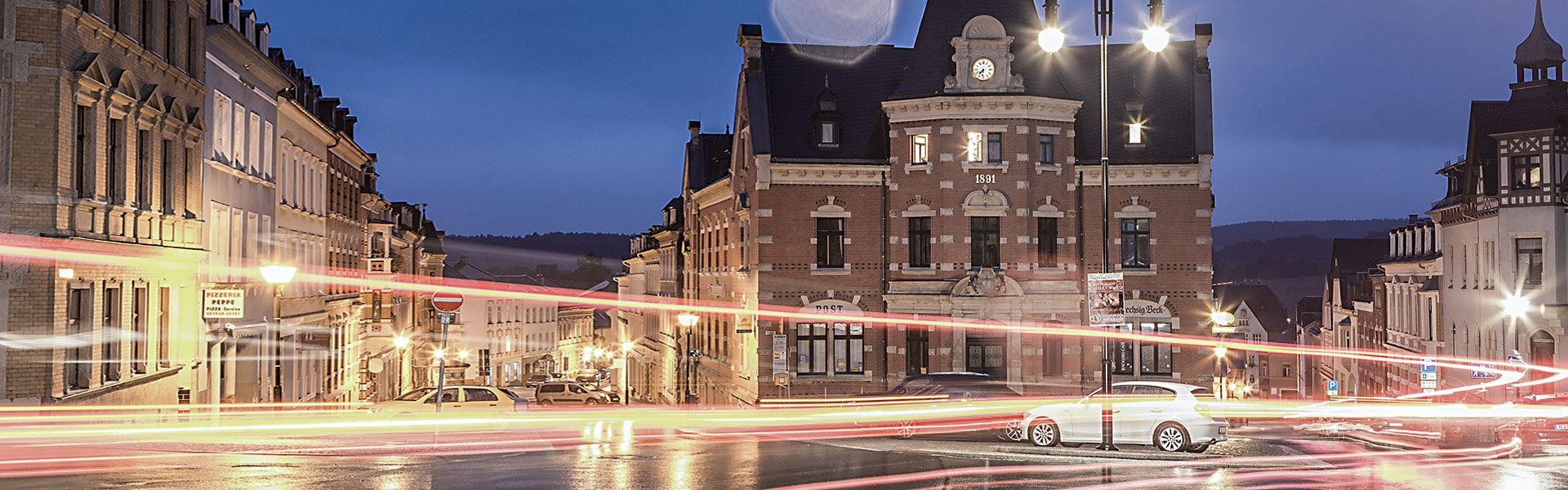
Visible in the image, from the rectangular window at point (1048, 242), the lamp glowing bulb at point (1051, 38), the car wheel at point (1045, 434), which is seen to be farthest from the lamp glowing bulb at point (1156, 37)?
the rectangular window at point (1048, 242)

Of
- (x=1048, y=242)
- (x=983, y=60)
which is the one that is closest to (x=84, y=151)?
(x=983, y=60)

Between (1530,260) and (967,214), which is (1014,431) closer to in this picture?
(967,214)

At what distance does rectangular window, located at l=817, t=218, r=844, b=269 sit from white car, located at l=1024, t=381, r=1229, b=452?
17866 millimetres

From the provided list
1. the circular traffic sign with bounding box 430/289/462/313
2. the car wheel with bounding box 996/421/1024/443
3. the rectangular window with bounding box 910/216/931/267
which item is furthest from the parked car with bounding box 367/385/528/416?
the rectangular window with bounding box 910/216/931/267

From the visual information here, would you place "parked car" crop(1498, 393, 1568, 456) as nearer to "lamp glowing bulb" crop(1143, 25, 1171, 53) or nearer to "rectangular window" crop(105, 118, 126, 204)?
"lamp glowing bulb" crop(1143, 25, 1171, 53)

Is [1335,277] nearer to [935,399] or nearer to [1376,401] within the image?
[1376,401]

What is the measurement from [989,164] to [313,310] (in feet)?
73.7

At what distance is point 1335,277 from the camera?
82.1 m

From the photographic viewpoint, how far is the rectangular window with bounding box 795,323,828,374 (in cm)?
4012

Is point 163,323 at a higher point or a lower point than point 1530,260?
lower

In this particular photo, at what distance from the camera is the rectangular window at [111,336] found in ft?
72.8

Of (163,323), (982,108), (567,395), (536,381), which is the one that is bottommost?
(536,381)

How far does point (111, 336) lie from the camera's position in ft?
73.5

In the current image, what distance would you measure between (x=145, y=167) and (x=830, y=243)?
2166cm
